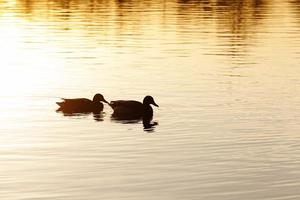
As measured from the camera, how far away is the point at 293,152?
22.8 metres

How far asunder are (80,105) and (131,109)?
1.63 meters

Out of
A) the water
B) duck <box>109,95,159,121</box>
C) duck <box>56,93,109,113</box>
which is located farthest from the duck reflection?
duck <box>109,95,159,121</box>

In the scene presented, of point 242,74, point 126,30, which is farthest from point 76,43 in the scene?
point 242,74

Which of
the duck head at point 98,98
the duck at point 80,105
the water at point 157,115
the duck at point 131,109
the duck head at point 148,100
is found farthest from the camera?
the duck head at point 98,98

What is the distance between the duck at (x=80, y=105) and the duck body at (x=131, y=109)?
765mm

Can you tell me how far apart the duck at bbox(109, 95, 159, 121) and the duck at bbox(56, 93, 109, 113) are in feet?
2.51

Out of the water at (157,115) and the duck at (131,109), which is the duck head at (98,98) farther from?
the duck at (131,109)

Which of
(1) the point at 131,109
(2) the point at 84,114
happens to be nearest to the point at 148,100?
(1) the point at 131,109

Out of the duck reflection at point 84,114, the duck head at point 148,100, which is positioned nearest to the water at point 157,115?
the duck reflection at point 84,114

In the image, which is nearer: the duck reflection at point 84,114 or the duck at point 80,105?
the duck reflection at point 84,114

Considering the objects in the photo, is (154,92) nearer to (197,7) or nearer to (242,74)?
(242,74)

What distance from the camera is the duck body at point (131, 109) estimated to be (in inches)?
1172

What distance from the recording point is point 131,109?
30125 millimetres

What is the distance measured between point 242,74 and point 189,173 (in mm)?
19139
